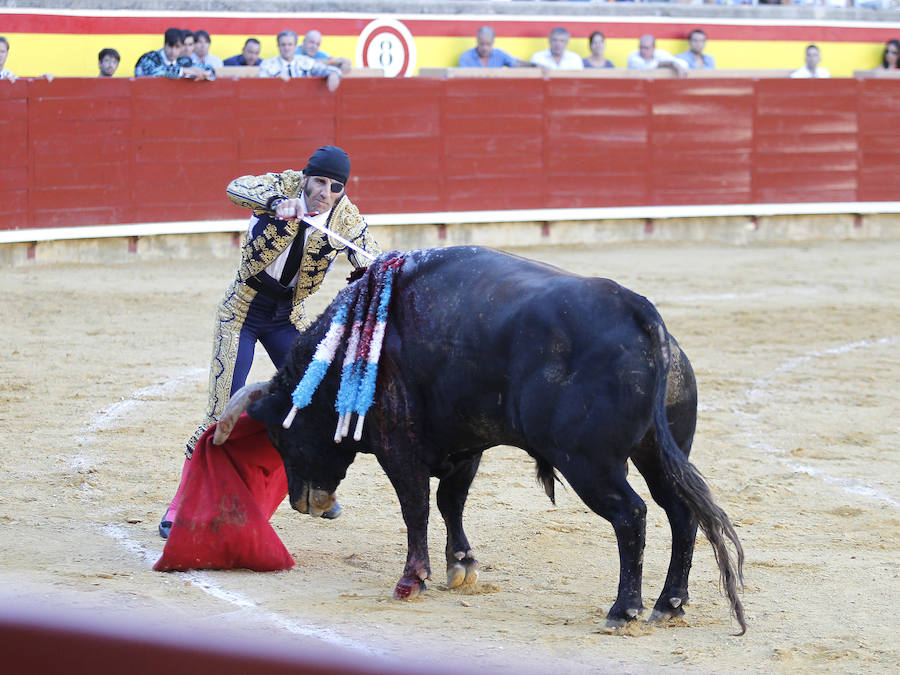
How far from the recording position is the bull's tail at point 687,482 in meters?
2.92

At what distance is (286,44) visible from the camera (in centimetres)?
1030

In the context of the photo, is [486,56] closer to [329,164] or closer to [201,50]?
[201,50]

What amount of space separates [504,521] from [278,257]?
117 centimetres

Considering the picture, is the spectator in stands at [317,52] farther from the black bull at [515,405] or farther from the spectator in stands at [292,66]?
the black bull at [515,405]

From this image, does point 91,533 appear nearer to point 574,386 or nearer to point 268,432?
point 268,432

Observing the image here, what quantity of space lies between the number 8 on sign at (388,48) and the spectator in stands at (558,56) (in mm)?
1201

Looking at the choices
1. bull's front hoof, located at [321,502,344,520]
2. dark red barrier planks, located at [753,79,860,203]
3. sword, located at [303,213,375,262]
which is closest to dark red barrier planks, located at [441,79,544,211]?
dark red barrier planks, located at [753,79,860,203]

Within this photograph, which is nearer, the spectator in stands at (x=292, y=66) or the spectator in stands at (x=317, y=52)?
the spectator in stands at (x=292, y=66)

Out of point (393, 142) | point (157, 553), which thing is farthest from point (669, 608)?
point (393, 142)

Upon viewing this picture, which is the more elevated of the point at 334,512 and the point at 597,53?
the point at 597,53

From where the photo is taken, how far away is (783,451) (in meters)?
5.14

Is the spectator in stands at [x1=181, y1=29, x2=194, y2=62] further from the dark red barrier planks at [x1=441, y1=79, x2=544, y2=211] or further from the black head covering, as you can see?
the black head covering

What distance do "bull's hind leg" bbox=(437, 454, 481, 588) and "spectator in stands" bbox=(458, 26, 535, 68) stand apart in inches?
332

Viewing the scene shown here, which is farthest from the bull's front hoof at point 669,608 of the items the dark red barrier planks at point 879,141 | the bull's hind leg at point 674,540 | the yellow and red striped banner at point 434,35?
the dark red barrier planks at point 879,141
